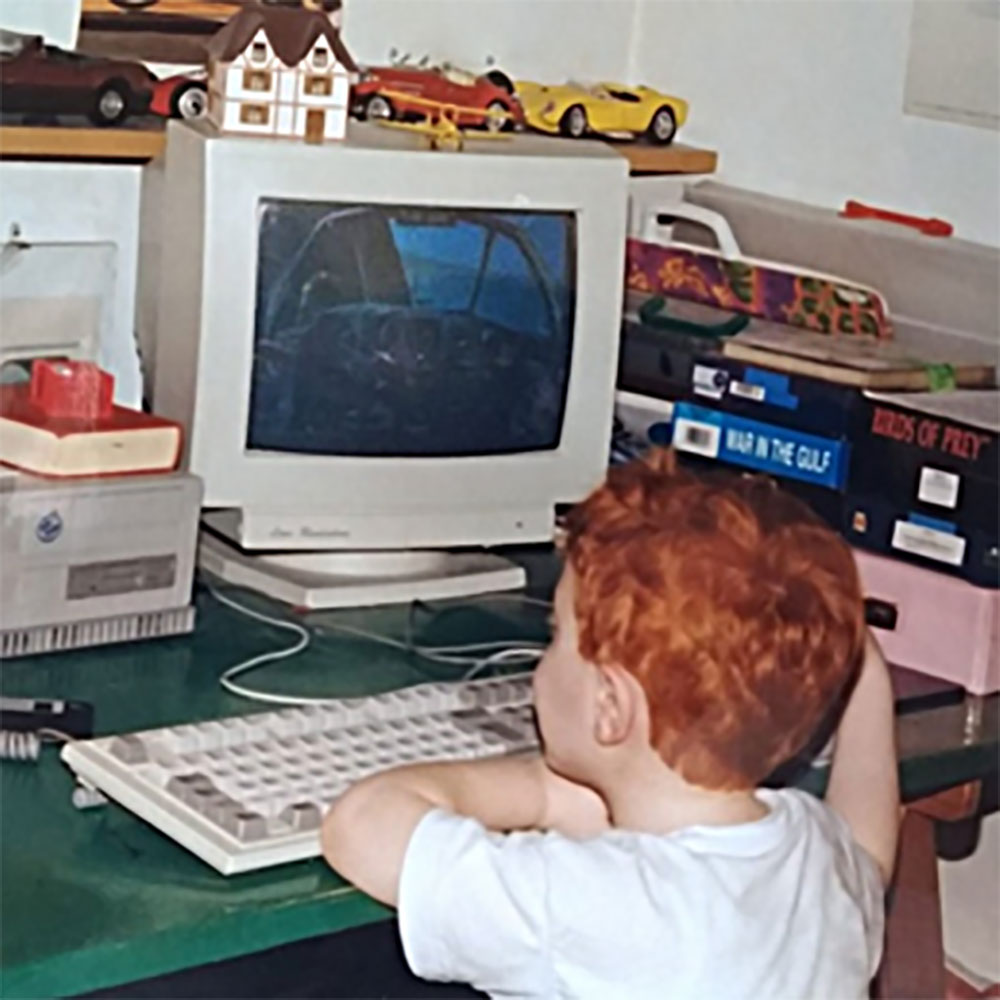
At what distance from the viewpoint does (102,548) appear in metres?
1.67

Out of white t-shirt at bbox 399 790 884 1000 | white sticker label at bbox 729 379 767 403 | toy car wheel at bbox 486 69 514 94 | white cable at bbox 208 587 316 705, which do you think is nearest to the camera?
white t-shirt at bbox 399 790 884 1000

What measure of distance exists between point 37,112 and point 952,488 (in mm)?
867

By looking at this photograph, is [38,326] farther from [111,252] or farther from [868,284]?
[868,284]

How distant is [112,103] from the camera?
75.5 inches

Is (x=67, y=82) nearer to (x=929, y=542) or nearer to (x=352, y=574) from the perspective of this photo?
(x=352, y=574)

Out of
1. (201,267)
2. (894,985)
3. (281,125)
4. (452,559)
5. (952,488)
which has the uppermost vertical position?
(281,125)

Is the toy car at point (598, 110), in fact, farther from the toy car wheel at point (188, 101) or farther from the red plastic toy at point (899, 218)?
the toy car wheel at point (188, 101)

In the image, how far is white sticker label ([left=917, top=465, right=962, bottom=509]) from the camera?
184cm

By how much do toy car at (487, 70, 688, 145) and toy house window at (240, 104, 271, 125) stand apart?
0.46 m

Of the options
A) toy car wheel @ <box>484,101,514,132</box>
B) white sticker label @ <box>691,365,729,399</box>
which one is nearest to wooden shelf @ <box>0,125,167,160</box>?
toy car wheel @ <box>484,101,514,132</box>

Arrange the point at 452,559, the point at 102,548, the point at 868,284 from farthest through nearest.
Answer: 1. the point at 868,284
2. the point at 452,559
3. the point at 102,548

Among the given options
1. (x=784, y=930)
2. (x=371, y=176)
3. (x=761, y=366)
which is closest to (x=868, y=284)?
(x=761, y=366)

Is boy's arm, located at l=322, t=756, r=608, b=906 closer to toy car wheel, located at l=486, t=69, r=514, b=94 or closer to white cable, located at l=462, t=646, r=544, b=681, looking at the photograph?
white cable, located at l=462, t=646, r=544, b=681

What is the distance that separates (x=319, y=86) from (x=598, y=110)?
48 cm
